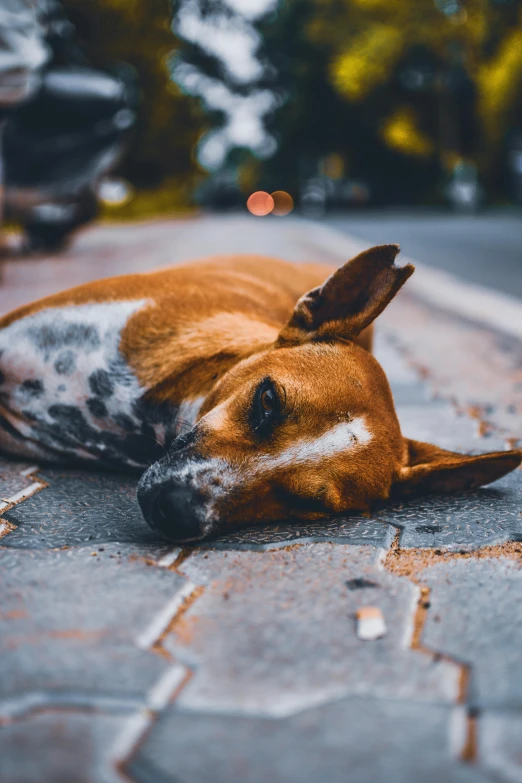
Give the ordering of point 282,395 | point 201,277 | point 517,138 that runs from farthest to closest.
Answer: point 517,138
point 201,277
point 282,395

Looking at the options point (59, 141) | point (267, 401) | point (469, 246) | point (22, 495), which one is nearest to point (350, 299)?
point (267, 401)

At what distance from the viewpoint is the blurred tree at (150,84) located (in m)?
24.3

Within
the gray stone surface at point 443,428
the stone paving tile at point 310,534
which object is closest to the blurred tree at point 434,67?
the gray stone surface at point 443,428

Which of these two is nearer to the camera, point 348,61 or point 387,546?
point 387,546

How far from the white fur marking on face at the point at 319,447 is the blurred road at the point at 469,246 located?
19.1 feet

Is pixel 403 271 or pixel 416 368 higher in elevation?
pixel 403 271

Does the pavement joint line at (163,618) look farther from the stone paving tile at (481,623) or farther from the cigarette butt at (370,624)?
the stone paving tile at (481,623)

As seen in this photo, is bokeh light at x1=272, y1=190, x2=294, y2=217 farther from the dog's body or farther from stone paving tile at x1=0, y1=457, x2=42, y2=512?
stone paving tile at x1=0, y1=457, x2=42, y2=512

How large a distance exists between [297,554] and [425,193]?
4110cm

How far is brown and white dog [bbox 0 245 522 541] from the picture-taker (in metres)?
2.54

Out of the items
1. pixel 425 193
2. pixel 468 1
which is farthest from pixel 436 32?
pixel 425 193

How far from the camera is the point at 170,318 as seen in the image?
327 centimetres

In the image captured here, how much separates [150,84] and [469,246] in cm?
1764

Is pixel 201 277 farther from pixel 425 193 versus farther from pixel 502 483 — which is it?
pixel 425 193
